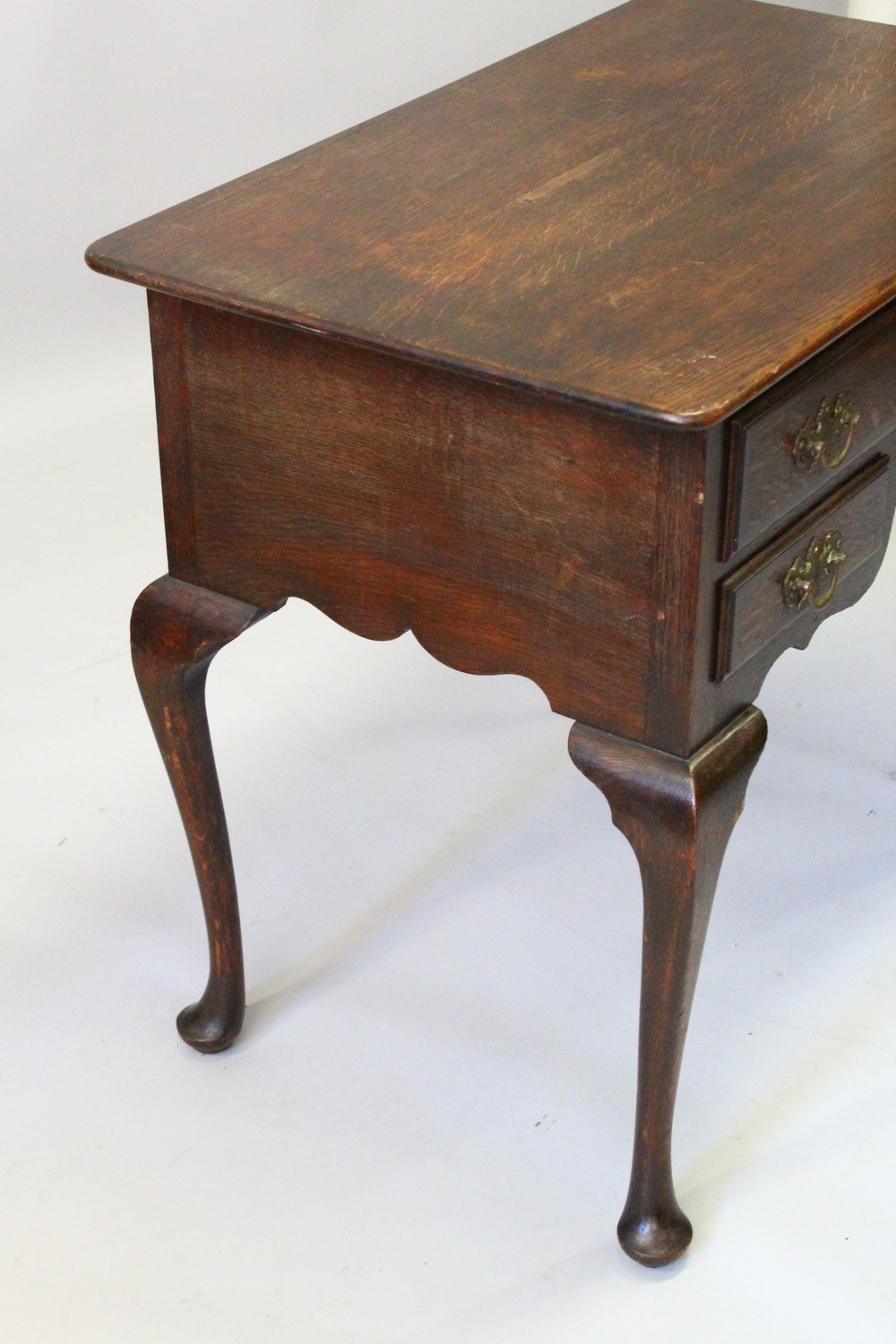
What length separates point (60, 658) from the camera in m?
2.41

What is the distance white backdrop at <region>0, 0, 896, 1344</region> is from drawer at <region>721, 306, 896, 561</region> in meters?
0.64

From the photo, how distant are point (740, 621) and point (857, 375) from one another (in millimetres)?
222

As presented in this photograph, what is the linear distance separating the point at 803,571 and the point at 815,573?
0.09 feet

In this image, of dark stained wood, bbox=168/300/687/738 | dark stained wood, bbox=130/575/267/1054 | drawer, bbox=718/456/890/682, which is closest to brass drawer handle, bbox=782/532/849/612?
drawer, bbox=718/456/890/682

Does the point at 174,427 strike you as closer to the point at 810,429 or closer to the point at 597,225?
the point at 597,225

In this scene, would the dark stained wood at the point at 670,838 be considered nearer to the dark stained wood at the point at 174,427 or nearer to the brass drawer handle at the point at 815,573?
the brass drawer handle at the point at 815,573

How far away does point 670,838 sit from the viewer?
54.4 inches

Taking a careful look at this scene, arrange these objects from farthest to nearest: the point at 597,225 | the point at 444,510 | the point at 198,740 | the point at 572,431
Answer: the point at 198,740 → the point at 597,225 → the point at 444,510 → the point at 572,431

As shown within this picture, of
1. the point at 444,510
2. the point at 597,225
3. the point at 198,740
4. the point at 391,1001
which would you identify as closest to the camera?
the point at 444,510

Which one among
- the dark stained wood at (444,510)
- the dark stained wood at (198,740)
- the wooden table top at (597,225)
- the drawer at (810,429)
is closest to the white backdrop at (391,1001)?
the dark stained wood at (198,740)

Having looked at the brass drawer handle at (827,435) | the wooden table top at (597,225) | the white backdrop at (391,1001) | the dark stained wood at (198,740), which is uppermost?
the wooden table top at (597,225)

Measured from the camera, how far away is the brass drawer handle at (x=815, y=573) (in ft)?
4.72

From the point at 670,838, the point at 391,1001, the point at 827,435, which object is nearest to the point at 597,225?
the point at 827,435

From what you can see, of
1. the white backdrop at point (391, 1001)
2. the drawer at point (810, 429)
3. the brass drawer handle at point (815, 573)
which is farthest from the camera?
the white backdrop at point (391, 1001)
